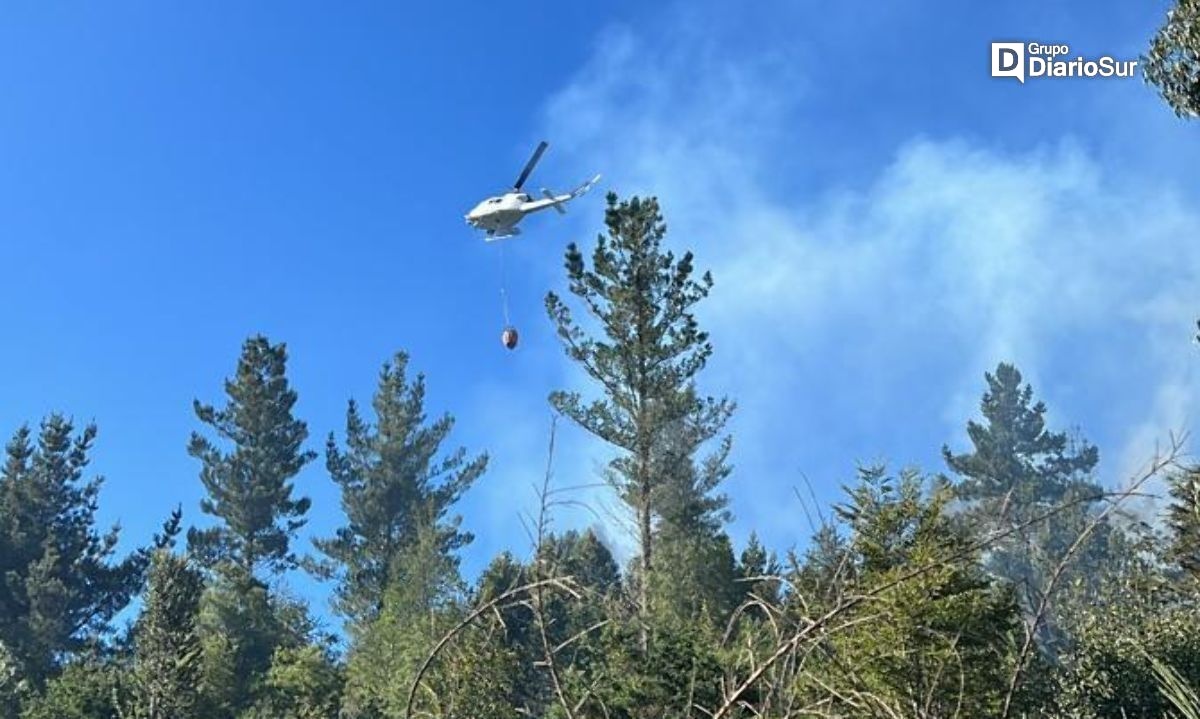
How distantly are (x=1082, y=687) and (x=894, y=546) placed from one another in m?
5.45

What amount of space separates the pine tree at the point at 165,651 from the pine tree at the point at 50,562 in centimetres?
2350

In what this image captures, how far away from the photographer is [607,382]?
121ft

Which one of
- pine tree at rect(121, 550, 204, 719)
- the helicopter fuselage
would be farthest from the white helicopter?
pine tree at rect(121, 550, 204, 719)

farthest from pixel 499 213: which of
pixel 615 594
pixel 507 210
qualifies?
pixel 615 594

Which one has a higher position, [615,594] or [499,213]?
[499,213]

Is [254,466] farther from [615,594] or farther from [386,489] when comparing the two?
[615,594]

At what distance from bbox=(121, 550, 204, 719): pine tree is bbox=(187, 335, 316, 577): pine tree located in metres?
28.4

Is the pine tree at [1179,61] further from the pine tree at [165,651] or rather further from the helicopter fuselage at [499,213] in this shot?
the pine tree at [165,651]

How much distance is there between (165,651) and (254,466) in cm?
3354

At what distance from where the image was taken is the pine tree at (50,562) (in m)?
49.9

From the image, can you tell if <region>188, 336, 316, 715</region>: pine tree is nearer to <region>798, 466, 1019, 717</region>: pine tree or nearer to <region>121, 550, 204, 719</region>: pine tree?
<region>121, 550, 204, 719</region>: pine tree

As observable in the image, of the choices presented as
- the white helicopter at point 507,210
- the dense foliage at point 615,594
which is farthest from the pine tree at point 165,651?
the white helicopter at point 507,210

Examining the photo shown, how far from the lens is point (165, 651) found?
2806cm

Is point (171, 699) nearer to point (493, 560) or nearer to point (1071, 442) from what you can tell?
point (493, 560)
